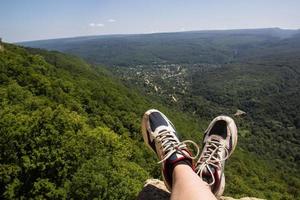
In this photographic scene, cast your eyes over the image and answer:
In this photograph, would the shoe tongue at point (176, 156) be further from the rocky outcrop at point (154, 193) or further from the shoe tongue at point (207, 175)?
the rocky outcrop at point (154, 193)

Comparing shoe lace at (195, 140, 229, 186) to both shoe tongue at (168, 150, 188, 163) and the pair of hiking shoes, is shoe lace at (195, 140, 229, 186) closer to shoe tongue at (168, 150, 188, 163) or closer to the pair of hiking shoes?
the pair of hiking shoes

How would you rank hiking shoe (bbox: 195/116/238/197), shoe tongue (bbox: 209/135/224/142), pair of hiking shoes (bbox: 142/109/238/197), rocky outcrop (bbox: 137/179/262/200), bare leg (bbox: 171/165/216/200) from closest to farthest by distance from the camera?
bare leg (bbox: 171/165/216/200)
pair of hiking shoes (bbox: 142/109/238/197)
hiking shoe (bbox: 195/116/238/197)
rocky outcrop (bbox: 137/179/262/200)
shoe tongue (bbox: 209/135/224/142)

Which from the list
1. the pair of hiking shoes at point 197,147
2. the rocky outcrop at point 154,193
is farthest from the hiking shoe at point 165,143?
the rocky outcrop at point 154,193

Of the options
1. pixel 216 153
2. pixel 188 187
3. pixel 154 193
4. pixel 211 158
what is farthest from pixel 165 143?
pixel 188 187

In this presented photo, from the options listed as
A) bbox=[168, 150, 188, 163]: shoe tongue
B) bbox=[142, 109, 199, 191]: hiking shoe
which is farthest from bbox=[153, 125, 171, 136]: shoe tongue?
bbox=[168, 150, 188, 163]: shoe tongue

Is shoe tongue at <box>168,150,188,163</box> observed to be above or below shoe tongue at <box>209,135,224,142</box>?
above

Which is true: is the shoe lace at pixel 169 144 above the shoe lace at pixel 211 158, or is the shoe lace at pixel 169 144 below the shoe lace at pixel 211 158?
above

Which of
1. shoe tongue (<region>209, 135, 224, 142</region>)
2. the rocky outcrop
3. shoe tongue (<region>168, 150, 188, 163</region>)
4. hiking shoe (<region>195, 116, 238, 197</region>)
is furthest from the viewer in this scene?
shoe tongue (<region>209, 135, 224, 142</region>)
